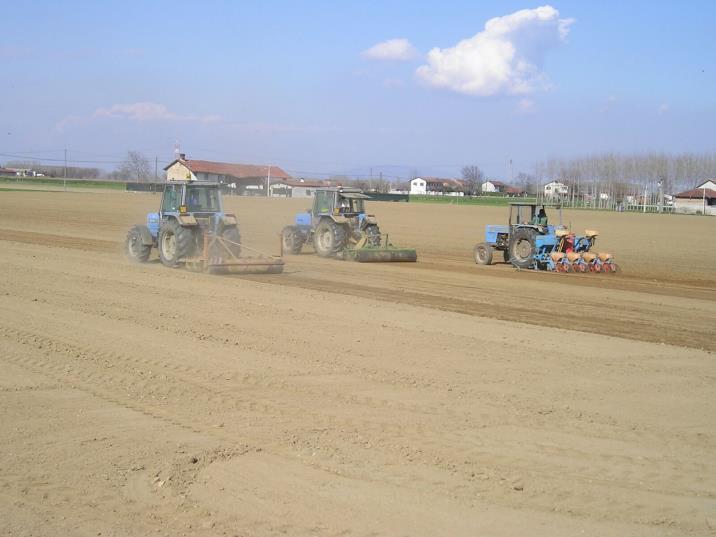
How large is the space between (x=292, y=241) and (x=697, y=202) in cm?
8924

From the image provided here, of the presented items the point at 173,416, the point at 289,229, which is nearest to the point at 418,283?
the point at 289,229

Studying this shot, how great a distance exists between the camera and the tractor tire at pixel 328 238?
22375mm

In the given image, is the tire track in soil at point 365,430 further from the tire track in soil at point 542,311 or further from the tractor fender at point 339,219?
the tractor fender at point 339,219

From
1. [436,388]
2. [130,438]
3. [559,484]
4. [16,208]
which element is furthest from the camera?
[16,208]

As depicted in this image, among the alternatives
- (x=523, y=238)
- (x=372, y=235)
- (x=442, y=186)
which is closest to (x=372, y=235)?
(x=372, y=235)

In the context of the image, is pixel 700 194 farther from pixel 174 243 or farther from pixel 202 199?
pixel 174 243

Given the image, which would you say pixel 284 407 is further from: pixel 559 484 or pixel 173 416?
pixel 559 484

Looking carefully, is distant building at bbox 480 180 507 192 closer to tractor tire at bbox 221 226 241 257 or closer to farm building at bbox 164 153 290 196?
farm building at bbox 164 153 290 196

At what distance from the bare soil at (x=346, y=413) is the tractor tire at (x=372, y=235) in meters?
6.95

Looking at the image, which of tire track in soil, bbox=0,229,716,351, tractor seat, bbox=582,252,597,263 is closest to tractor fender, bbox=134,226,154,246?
tire track in soil, bbox=0,229,716,351

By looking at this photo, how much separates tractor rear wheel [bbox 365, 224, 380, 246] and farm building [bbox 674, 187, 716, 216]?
246 feet

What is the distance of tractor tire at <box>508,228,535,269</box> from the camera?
21.8 meters

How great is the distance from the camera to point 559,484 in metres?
5.84

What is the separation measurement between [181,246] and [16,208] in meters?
30.4
